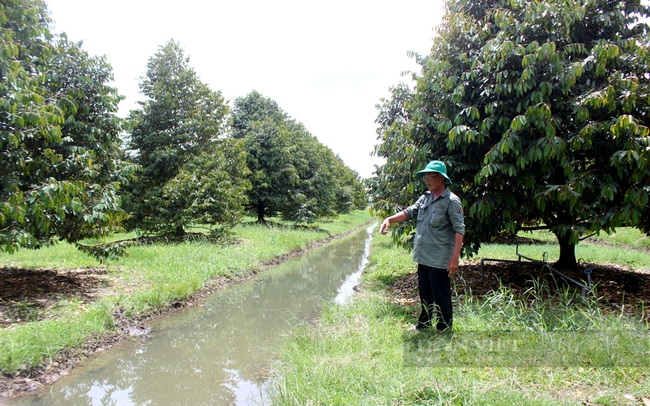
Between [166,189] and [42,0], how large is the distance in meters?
6.80

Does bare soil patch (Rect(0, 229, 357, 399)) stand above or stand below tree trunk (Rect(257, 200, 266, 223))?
below

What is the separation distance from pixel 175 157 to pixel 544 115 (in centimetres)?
1242

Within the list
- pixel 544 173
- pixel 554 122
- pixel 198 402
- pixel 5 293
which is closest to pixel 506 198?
pixel 544 173

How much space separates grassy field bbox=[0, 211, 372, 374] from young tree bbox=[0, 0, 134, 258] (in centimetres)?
119

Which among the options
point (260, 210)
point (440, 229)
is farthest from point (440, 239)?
point (260, 210)

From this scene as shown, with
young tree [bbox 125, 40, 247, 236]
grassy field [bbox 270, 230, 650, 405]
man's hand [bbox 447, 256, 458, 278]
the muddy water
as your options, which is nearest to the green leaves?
young tree [bbox 125, 40, 247, 236]

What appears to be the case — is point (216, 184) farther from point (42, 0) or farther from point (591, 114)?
point (591, 114)

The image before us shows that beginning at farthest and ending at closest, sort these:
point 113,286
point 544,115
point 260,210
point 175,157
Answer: point 260,210 → point 175,157 → point 113,286 → point 544,115

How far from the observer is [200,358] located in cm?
527

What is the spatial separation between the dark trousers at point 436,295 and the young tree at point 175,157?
10.2 metres

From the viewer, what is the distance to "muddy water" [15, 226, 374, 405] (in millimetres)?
4180

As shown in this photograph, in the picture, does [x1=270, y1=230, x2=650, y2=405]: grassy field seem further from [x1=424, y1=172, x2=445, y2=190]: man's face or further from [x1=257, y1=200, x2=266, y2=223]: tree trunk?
[x1=257, y1=200, x2=266, y2=223]: tree trunk

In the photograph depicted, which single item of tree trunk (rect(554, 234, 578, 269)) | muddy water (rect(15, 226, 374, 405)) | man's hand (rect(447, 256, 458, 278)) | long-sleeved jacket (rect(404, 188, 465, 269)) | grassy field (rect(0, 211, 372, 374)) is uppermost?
long-sleeved jacket (rect(404, 188, 465, 269))

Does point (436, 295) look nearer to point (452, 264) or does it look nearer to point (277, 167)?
point (452, 264)
